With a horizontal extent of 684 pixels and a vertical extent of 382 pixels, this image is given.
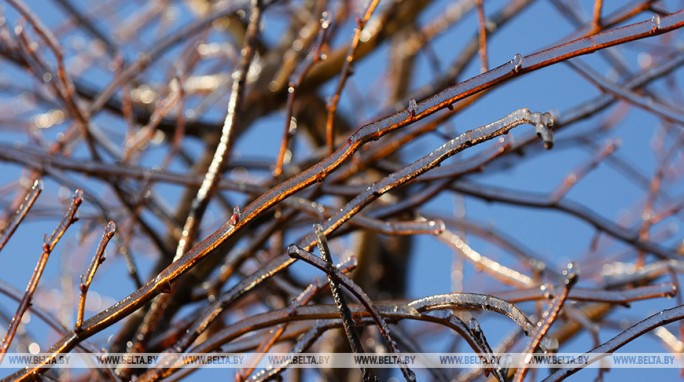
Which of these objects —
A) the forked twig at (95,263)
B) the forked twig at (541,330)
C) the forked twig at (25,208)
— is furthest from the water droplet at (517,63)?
the forked twig at (25,208)

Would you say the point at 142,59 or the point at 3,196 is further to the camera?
the point at 3,196

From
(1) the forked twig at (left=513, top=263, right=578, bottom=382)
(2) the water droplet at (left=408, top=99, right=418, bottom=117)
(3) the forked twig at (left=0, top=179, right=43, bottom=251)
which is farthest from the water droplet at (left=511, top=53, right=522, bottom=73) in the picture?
(3) the forked twig at (left=0, top=179, right=43, bottom=251)

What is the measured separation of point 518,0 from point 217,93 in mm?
1380

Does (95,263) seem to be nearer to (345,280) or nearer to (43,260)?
(43,260)

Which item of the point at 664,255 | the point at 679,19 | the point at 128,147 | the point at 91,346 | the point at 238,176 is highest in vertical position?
the point at 238,176

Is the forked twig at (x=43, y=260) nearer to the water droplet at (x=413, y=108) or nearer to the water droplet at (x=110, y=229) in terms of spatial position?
the water droplet at (x=110, y=229)

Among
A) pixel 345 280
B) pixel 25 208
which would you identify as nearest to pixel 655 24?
pixel 345 280

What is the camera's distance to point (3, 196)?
12.5 ft

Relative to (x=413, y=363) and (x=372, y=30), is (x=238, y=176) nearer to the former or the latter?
(x=372, y=30)

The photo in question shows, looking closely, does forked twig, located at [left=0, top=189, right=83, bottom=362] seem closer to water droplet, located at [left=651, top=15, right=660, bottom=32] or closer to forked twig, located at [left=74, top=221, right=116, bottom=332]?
forked twig, located at [left=74, top=221, right=116, bottom=332]

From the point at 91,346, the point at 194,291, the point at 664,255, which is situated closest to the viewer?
the point at 91,346

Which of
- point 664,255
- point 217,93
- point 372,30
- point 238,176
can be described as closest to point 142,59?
point 217,93

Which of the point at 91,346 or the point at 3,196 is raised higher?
the point at 3,196

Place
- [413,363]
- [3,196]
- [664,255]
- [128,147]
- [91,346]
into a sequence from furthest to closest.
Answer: [3,196] < [128,147] < [664,255] < [413,363] < [91,346]
